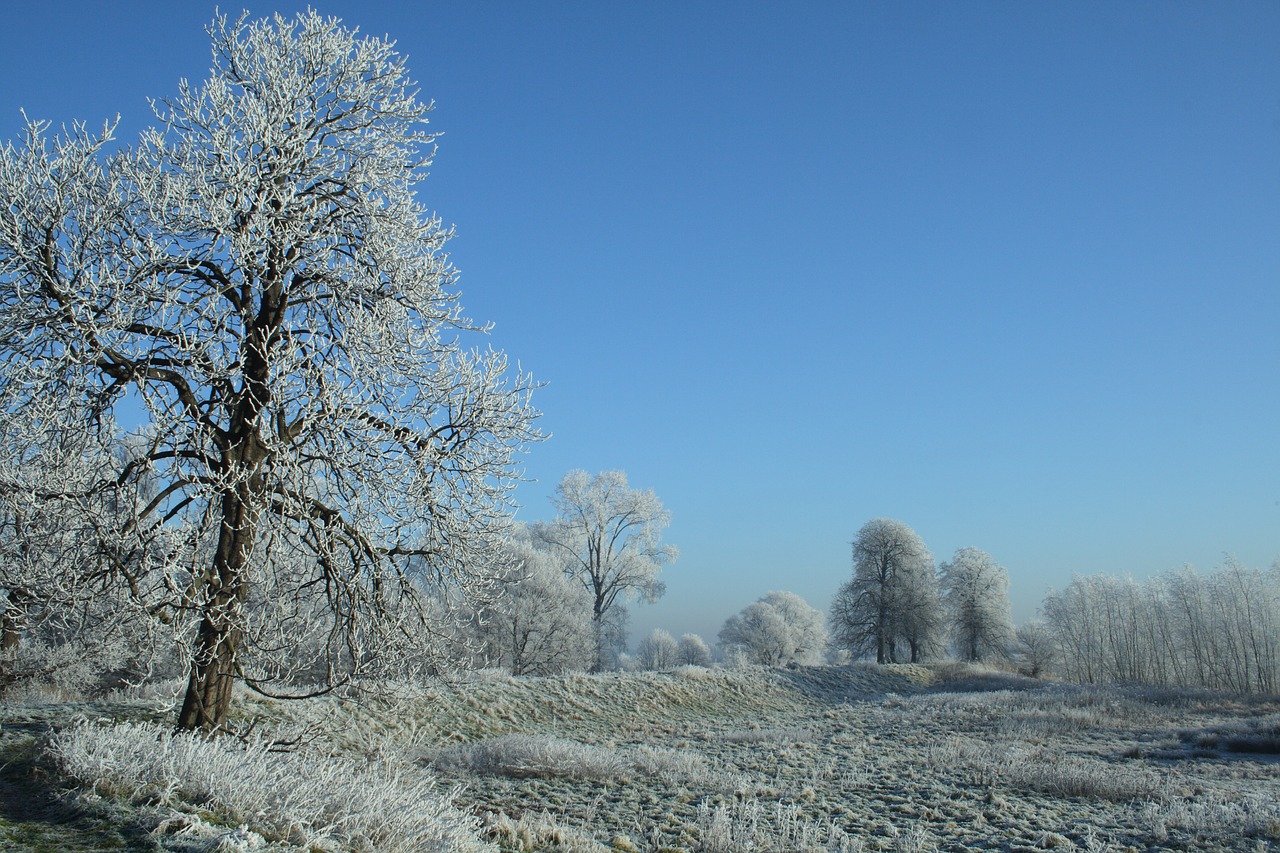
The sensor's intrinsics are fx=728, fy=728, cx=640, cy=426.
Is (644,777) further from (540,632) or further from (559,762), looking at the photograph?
(540,632)

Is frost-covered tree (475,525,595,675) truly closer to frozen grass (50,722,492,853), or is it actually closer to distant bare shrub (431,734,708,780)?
distant bare shrub (431,734,708,780)

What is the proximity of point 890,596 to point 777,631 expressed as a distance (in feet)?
63.5

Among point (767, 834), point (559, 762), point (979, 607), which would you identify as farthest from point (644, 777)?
point (979, 607)

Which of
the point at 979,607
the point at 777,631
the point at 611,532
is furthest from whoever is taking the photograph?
the point at 777,631

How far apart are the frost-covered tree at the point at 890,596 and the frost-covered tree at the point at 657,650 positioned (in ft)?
74.2

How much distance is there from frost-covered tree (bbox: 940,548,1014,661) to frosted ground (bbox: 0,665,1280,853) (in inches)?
1040

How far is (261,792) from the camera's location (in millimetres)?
4922

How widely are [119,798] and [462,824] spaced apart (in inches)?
97.6

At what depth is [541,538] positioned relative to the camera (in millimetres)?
39938

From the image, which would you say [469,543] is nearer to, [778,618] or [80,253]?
[80,253]

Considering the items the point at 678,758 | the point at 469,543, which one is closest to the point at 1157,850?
the point at 678,758

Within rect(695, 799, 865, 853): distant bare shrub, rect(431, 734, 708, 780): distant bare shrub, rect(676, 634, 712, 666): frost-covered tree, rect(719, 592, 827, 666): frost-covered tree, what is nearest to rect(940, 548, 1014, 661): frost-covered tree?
rect(719, 592, 827, 666): frost-covered tree

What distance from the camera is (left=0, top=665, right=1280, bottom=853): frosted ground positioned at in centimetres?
492

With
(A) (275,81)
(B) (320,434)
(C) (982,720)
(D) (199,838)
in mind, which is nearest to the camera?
(D) (199,838)
